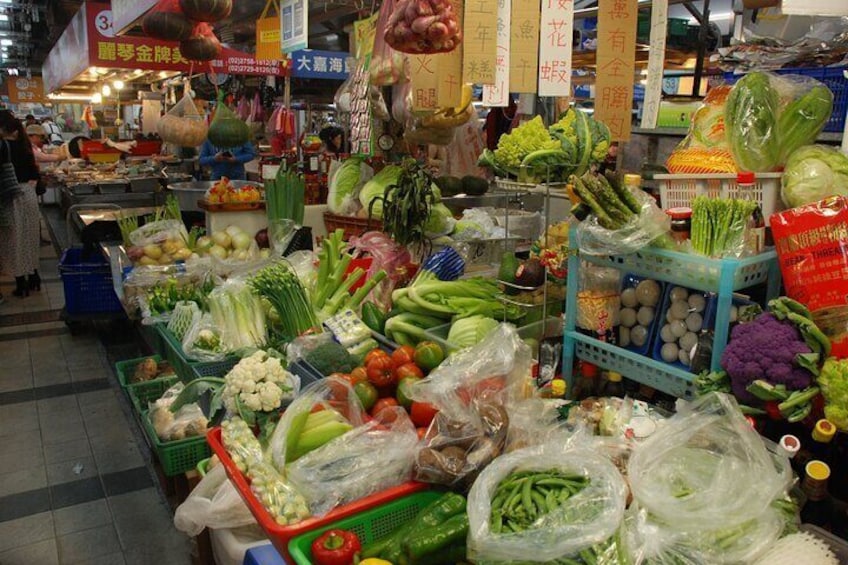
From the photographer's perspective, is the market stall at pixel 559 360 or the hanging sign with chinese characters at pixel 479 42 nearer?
the market stall at pixel 559 360

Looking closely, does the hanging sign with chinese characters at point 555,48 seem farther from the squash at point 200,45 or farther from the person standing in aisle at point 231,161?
the person standing in aisle at point 231,161

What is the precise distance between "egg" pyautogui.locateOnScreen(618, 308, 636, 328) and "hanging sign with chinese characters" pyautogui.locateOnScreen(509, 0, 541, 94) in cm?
115

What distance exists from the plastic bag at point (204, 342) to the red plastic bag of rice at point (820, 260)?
2647mm

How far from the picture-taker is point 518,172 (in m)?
2.80

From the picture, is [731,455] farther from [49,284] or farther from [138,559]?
[49,284]

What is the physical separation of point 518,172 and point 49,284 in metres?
8.07

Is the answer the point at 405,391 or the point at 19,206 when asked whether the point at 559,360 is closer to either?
the point at 405,391

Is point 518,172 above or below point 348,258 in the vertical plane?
above

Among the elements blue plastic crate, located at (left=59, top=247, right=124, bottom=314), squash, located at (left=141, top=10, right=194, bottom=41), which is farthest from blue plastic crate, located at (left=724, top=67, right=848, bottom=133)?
blue plastic crate, located at (left=59, top=247, right=124, bottom=314)

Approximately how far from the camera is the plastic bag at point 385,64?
13.1 feet

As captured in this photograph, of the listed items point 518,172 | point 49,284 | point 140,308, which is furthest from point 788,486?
point 49,284

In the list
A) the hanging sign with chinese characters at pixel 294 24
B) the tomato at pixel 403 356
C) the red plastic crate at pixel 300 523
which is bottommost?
the red plastic crate at pixel 300 523

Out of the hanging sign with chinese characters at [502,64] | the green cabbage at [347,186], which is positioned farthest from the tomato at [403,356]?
the green cabbage at [347,186]

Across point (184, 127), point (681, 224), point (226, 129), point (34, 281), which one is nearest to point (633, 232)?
point (681, 224)
